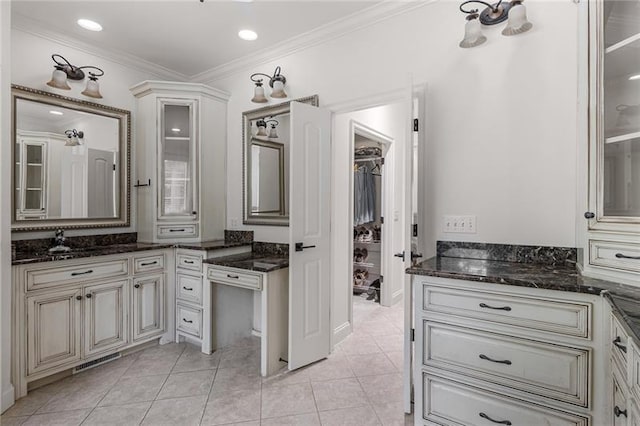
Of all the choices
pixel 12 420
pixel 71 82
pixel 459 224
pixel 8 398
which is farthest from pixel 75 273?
pixel 459 224

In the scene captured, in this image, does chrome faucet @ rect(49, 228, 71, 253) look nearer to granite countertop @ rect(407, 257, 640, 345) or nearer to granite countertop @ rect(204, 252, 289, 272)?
granite countertop @ rect(204, 252, 289, 272)

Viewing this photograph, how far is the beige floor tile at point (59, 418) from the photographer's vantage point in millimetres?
1864

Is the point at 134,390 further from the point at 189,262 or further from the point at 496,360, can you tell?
the point at 496,360

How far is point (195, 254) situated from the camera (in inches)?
114

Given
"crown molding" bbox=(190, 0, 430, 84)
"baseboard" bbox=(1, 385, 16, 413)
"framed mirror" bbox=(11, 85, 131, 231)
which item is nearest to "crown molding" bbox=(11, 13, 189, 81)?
"crown molding" bbox=(190, 0, 430, 84)

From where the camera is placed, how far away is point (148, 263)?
2865mm

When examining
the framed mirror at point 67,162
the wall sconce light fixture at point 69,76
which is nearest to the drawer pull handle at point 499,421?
the framed mirror at point 67,162

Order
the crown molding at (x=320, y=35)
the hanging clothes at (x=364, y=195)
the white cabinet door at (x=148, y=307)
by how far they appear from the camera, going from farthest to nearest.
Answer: the hanging clothes at (x=364, y=195) < the white cabinet door at (x=148, y=307) < the crown molding at (x=320, y=35)

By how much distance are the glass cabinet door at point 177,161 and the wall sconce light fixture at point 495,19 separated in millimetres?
2545

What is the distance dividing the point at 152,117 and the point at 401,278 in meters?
3.57

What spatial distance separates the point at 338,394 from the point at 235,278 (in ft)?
3.81

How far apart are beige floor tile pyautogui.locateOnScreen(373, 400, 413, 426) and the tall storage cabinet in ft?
7.53

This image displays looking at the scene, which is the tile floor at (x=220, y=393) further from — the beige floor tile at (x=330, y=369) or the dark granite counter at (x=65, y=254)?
the dark granite counter at (x=65, y=254)

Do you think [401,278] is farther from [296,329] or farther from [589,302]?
[589,302]
